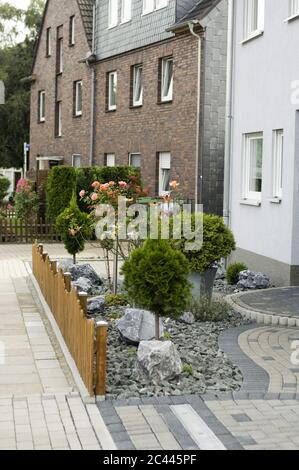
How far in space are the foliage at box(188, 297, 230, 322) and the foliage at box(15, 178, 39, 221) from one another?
16008 mm

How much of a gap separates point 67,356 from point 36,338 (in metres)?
1.37

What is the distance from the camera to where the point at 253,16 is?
1580cm

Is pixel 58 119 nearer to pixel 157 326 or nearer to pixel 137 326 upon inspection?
pixel 137 326

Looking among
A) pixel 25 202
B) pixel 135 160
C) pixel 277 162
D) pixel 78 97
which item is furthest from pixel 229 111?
pixel 78 97

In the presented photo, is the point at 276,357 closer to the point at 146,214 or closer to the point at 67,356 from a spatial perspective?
the point at 67,356

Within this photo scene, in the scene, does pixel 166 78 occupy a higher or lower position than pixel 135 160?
higher

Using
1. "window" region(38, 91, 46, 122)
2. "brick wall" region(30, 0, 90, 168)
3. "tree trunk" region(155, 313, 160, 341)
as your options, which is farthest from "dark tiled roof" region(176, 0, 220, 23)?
→ "window" region(38, 91, 46, 122)

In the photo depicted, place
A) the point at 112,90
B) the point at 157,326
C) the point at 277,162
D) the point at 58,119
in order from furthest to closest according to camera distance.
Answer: the point at 58,119 < the point at 112,90 < the point at 277,162 < the point at 157,326

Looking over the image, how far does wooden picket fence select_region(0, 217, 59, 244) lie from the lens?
2447cm

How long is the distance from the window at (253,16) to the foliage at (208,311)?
22.1ft

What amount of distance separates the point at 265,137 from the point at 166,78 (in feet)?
30.2

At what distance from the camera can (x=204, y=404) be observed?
666 centimetres

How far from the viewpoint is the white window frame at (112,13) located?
26.7m

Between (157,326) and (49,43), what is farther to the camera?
(49,43)
